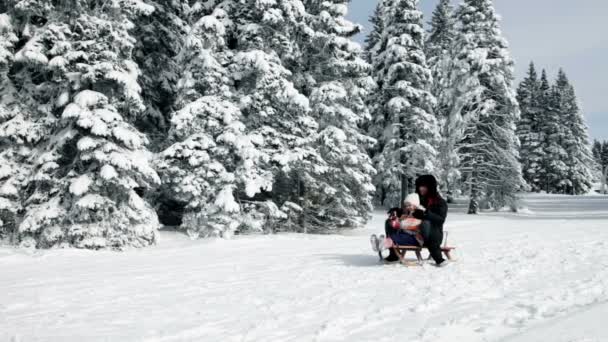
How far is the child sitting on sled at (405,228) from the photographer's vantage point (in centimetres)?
839

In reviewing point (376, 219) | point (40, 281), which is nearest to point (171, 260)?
point (40, 281)

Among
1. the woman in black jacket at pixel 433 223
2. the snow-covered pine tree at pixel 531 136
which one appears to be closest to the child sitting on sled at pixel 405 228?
the woman in black jacket at pixel 433 223

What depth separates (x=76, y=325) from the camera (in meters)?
5.55

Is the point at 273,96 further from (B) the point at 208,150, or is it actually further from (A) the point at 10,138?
(A) the point at 10,138

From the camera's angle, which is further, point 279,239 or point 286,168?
point 286,168

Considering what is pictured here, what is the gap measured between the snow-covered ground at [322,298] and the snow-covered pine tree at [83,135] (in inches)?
109

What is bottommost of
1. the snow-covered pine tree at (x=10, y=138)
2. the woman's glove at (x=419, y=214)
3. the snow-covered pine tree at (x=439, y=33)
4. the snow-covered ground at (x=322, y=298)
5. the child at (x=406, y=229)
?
the snow-covered ground at (x=322, y=298)

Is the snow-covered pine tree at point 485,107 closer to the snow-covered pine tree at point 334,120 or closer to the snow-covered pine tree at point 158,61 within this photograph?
the snow-covered pine tree at point 334,120

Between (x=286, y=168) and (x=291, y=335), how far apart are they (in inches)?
490

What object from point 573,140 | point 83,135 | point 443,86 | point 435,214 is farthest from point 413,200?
point 573,140

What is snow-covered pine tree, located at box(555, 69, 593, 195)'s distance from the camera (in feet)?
200

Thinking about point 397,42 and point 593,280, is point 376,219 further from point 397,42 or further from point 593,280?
point 593,280

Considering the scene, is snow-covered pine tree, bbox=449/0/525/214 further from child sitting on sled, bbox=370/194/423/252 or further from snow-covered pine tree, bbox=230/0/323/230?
child sitting on sled, bbox=370/194/423/252

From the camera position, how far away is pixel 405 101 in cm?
2730
